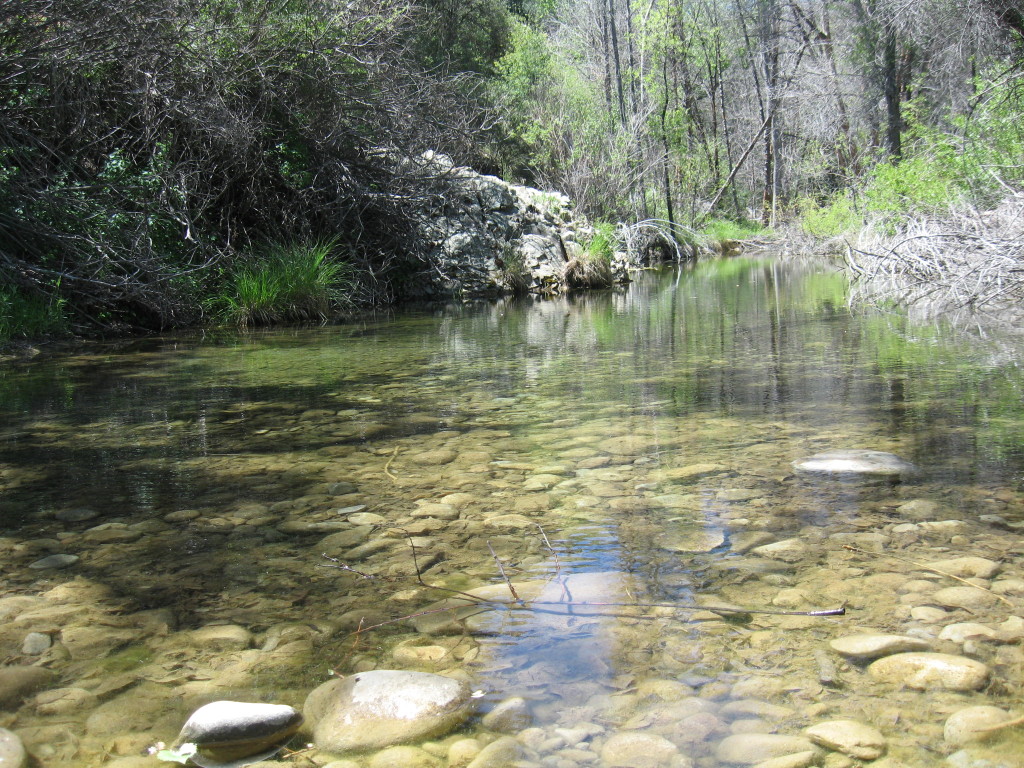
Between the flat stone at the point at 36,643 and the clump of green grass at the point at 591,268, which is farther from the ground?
the clump of green grass at the point at 591,268

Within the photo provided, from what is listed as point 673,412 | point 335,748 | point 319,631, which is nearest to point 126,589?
point 319,631

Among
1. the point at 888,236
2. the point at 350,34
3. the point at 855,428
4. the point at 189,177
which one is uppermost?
the point at 350,34

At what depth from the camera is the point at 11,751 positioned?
133cm

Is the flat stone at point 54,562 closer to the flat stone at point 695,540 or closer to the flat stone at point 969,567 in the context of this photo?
the flat stone at point 695,540

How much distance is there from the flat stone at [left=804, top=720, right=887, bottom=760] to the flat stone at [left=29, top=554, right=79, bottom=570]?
186 cm

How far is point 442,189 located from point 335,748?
1155 centimetres

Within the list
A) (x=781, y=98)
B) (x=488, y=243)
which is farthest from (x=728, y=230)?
(x=488, y=243)

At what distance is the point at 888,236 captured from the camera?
873 cm

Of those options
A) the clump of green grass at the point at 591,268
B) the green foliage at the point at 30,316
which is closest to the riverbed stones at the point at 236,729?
the green foliage at the point at 30,316

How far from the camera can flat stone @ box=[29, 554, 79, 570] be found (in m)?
2.17

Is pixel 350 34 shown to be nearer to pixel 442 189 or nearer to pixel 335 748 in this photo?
pixel 442 189

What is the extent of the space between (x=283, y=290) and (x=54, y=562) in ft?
25.0

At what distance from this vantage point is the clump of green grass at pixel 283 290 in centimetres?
929

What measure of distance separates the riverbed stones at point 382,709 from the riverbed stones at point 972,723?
79 cm
